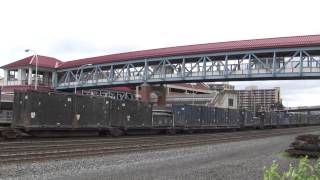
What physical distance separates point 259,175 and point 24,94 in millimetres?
16253

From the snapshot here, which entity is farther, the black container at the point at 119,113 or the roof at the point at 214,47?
the roof at the point at 214,47

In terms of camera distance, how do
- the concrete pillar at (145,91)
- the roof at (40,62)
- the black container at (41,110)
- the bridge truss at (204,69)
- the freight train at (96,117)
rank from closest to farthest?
1. the black container at (41,110)
2. the freight train at (96,117)
3. the bridge truss at (204,69)
4. the concrete pillar at (145,91)
5. the roof at (40,62)

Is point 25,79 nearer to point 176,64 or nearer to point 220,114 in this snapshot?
point 176,64

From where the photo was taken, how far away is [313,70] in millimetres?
61719

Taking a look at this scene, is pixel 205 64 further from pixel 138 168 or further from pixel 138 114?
pixel 138 168

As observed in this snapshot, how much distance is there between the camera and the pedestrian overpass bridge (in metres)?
62.9

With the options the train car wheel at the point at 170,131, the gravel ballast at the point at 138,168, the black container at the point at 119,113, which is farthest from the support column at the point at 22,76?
the gravel ballast at the point at 138,168

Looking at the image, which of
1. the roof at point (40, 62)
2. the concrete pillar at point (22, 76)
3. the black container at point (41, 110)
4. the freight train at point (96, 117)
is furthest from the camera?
the concrete pillar at point (22, 76)

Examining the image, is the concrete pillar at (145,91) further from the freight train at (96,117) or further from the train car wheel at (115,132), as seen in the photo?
the train car wheel at (115,132)

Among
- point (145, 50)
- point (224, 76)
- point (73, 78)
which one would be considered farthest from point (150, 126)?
point (73, 78)

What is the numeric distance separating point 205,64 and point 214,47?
120 inches

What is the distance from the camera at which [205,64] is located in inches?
2795

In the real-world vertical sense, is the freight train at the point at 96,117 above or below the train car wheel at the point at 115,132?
→ above

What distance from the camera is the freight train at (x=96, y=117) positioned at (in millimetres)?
26188
